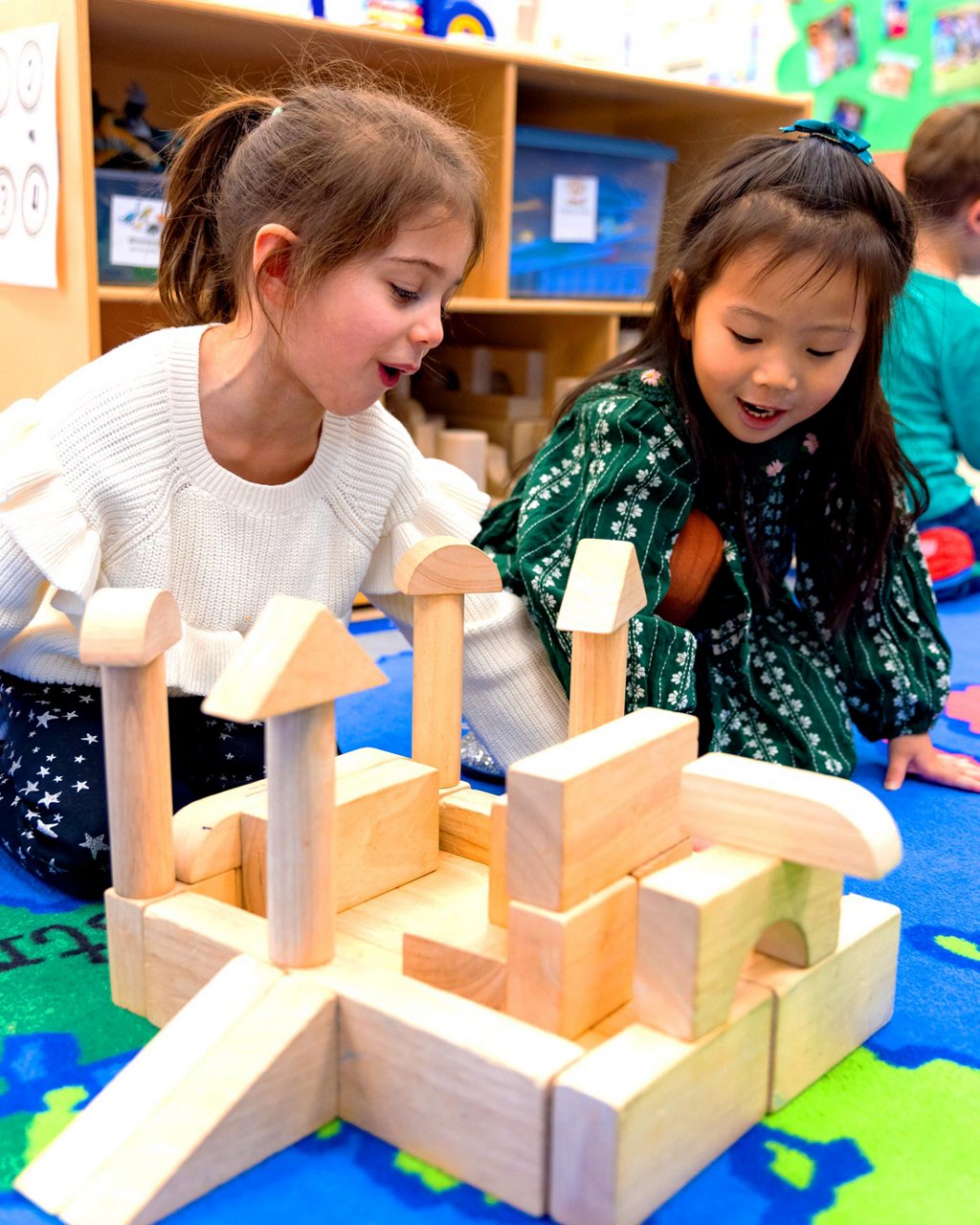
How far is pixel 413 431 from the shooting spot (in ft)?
6.46

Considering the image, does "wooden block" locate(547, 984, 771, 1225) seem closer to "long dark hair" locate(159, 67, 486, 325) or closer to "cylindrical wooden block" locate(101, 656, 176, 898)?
"cylindrical wooden block" locate(101, 656, 176, 898)

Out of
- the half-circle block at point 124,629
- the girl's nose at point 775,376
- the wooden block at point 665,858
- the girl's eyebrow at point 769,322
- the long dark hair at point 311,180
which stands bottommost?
the wooden block at point 665,858

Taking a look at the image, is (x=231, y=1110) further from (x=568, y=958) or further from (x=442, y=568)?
(x=442, y=568)

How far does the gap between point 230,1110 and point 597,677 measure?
1.05 ft

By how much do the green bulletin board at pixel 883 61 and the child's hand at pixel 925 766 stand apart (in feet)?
6.06

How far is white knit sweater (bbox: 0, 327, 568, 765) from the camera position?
87 cm

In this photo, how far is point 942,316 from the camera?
1.77m

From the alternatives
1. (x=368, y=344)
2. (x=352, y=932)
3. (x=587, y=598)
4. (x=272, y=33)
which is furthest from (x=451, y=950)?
(x=272, y=33)

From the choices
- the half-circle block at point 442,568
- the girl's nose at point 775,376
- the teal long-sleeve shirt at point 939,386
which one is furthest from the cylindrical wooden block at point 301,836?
the teal long-sleeve shirt at point 939,386

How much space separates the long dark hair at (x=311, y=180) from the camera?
842 millimetres

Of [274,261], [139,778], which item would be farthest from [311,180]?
[139,778]

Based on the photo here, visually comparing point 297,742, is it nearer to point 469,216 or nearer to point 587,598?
point 587,598

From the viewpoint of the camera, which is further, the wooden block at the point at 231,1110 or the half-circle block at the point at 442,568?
the half-circle block at the point at 442,568

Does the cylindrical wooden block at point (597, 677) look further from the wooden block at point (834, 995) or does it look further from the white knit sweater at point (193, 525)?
the white knit sweater at point (193, 525)
